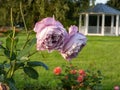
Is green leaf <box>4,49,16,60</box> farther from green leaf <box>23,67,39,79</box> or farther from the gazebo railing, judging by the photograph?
the gazebo railing

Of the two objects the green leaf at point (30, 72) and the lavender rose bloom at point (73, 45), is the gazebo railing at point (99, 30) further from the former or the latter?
the lavender rose bloom at point (73, 45)

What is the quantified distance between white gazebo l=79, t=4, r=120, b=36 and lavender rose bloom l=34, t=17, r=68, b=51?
1288 inches

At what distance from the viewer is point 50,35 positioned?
4.64 ft

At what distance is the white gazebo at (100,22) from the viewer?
34.6 m

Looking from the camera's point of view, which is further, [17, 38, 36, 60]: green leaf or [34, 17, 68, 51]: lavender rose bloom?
[17, 38, 36, 60]: green leaf

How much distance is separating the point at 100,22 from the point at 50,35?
117 ft

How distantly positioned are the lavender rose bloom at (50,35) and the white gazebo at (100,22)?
107ft

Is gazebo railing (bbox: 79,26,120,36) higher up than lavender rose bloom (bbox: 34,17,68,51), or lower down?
lower down

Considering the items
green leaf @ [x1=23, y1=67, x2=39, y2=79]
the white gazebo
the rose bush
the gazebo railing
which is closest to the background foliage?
the white gazebo

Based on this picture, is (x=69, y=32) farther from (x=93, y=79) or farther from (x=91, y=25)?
(x=91, y=25)

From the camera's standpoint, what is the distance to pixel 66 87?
5934mm

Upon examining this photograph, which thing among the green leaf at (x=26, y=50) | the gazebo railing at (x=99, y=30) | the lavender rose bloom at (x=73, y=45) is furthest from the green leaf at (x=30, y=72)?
the gazebo railing at (x=99, y=30)

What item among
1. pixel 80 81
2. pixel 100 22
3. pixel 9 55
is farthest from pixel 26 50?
pixel 100 22

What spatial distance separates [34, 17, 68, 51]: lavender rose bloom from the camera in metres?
1.41
